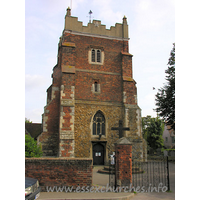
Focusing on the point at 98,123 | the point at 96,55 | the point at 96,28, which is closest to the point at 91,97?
the point at 98,123

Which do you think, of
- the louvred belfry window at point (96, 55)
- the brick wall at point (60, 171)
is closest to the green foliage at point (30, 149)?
the brick wall at point (60, 171)

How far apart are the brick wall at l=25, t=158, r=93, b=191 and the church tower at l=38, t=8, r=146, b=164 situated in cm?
765

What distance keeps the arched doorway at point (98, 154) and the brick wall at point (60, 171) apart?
32.6 ft

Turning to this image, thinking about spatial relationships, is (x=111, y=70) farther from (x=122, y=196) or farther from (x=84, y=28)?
(x=122, y=196)

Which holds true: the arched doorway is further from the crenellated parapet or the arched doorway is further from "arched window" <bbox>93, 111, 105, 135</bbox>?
the crenellated parapet

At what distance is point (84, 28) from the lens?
19.8 metres

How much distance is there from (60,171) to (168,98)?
371 inches

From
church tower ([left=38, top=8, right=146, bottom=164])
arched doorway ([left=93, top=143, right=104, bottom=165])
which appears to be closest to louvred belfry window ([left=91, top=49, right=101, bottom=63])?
church tower ([left=38, top=8, right=146, bottom=164])

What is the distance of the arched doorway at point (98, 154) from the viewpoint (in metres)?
17.9

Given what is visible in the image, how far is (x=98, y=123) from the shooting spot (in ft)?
60.0

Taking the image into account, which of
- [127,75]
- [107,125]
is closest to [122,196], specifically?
[107,125]

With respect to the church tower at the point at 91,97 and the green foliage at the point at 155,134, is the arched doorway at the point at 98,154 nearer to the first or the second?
the church tower at the point at 91,97

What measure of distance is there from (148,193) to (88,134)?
9.78 meters

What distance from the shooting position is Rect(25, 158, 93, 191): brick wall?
8.02 m
